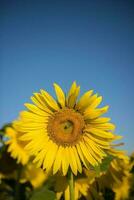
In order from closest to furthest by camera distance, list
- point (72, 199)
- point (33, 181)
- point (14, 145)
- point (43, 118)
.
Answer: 1. point (72, 199)
2. point (43, 118)
3. point (33, 181)
4. point (14, 145)

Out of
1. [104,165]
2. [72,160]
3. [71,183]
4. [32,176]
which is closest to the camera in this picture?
[71,183]

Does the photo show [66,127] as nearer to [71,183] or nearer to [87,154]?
[87,154]

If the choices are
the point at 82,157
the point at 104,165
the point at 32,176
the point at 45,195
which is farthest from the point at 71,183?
the point at 32,176

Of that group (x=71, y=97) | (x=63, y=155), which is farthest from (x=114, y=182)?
(x=71, y=97)

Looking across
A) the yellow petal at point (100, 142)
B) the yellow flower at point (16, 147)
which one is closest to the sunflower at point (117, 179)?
the yellow petal at point (100, 142)

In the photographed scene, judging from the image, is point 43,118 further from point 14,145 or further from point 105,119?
point 14,145

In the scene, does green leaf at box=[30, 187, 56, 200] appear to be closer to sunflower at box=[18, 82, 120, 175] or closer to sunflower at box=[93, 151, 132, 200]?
sunflower at box=[18, 82, 120, 175]

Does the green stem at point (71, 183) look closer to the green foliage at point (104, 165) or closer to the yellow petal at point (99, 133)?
the green foliage at point (104, 165)

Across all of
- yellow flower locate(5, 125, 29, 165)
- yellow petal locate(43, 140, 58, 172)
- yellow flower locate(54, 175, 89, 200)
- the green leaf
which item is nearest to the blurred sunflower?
yellow flower locate(54, 175, 89, 200)

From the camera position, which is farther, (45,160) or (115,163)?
(115,163)
